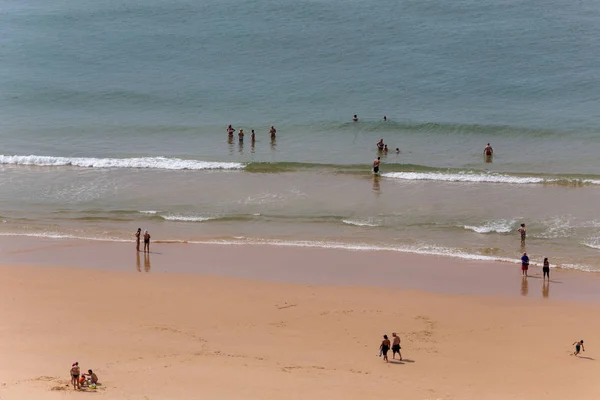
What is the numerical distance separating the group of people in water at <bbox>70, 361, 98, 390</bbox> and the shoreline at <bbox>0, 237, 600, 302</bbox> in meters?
7.74

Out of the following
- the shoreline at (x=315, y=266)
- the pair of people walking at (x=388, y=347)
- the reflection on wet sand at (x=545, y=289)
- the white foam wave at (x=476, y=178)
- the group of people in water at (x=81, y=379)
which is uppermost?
the white foam wave at (x=476, y=178)

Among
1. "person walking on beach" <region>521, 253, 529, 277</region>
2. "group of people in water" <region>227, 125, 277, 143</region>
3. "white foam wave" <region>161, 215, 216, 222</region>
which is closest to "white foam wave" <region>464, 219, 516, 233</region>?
"person walking on beach" <region>521, 253, 529, 277</region>

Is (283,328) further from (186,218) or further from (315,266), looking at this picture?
(186,218)

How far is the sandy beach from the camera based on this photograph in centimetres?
1788

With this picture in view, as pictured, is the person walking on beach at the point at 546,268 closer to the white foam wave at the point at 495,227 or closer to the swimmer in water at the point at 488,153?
the white foam wave at the point at 495,227

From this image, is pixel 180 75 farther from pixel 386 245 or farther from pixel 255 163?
pixel 386 245

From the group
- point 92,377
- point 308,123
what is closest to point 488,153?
point 308,123

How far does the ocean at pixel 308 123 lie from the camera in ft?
99.3

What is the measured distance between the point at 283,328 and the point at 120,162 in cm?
2003

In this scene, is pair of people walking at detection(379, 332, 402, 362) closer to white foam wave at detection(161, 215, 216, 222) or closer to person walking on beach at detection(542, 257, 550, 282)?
person walking on beach at detection(542, 257, 550, 282)

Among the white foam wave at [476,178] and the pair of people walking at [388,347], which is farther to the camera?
the white foam wave at [476,178]

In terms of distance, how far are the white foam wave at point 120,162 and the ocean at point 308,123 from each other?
130 millimetres

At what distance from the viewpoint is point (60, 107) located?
4856 centimetres

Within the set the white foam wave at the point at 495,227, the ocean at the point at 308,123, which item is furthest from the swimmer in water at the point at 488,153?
the white foam wave at the point at 495,227
